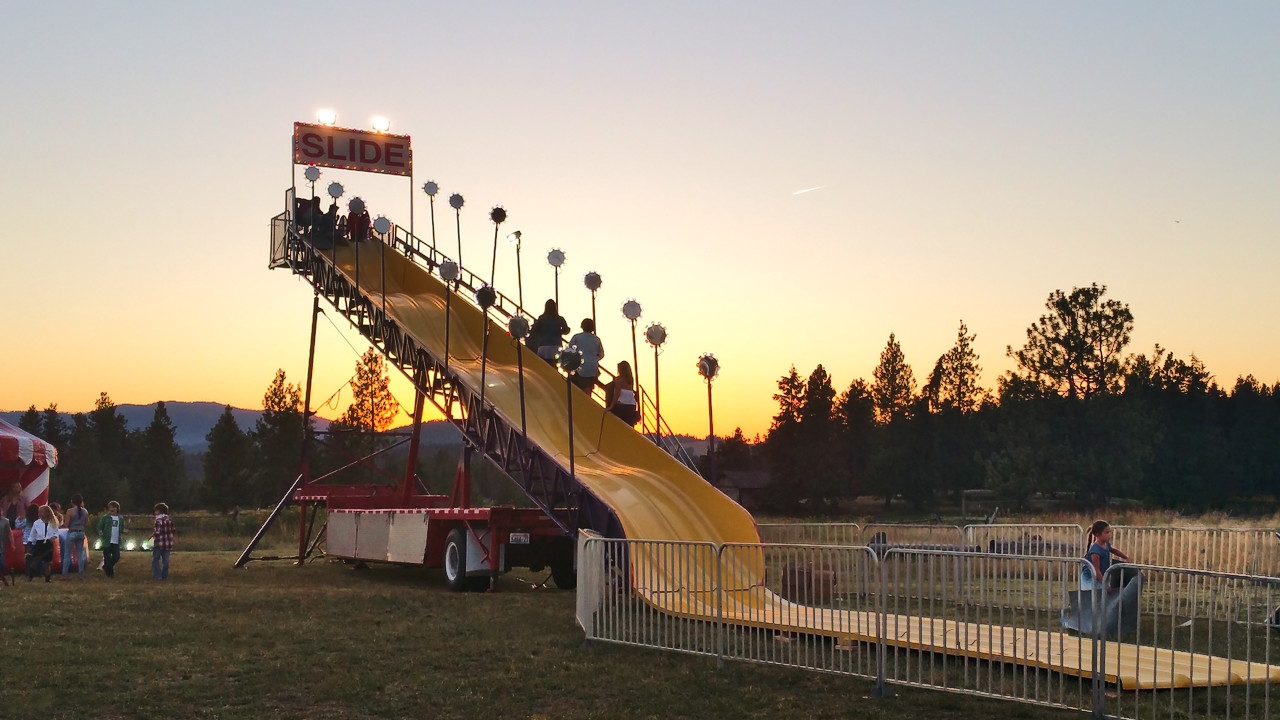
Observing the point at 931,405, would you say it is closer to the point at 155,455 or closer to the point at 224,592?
the point at 155,455

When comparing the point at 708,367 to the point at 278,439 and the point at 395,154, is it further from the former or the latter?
the point at 278,439

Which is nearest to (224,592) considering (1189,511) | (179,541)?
(179,541)

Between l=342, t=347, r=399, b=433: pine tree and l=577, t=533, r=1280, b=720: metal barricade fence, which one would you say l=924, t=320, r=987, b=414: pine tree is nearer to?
l=342, t=347, r=399, b=433: pine tree

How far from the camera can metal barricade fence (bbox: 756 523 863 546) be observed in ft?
66.4

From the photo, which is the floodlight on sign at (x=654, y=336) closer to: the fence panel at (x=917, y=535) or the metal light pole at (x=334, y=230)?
the fence panel at (x=917, y=535)

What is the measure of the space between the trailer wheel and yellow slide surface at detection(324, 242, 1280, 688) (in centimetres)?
216

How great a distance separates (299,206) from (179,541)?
2010 centimetres

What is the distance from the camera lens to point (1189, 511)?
88.6 meters

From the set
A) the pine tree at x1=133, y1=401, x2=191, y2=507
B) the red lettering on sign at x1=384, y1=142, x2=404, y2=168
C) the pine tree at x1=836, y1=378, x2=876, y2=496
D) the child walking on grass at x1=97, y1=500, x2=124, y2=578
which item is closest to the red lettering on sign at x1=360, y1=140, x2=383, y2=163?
the red lettering on sign at x1=384, y1=142, x2=404, y2=168

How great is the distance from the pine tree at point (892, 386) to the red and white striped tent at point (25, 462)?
9597cm

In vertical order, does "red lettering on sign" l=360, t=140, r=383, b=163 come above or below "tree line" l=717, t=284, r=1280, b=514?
above

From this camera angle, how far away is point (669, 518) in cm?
2014

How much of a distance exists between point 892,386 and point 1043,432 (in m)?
34.4

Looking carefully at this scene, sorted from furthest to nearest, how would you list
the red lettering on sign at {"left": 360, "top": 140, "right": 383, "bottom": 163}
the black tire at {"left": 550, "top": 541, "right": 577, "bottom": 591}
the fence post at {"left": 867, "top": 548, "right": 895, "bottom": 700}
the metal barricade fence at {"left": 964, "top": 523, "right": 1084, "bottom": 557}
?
the red lettering on sign at {"left": 360, "top": 140, "right": 383, "bottom": 163}
the black tire at {"left": 550, "top": 541, "right": 577, "bottom": 591}
the metal barricade fence at {"left": 964, "top": 523, "right": 1084, "bottom": 557}
the fence post at {"left": 867, "top": 548, "right": 895, "bottom": 700}
